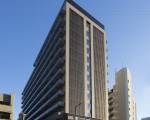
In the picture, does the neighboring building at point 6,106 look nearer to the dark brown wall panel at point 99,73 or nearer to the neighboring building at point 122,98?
the dark brown wall panel at point 99,73

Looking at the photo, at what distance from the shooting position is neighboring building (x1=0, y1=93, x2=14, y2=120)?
81812 mm

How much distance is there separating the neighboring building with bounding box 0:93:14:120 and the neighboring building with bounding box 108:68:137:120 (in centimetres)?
7759

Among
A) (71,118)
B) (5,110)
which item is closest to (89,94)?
(71,118)

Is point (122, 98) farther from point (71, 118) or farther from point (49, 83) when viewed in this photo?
point (71, 118)

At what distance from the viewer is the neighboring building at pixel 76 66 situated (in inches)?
4203

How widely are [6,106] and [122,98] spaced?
82.0 metres

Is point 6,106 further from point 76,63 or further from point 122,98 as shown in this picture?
point 122,98

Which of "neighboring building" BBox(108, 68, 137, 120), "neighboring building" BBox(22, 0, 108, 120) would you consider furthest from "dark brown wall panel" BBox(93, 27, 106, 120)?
"neighboring building" BBox(108, 68, 137, 120)

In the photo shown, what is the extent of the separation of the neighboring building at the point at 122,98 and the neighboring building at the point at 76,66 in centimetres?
3142

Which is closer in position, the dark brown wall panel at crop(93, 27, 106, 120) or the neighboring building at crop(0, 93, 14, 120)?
the neighboring building at crop(0, 93, 14, 120)

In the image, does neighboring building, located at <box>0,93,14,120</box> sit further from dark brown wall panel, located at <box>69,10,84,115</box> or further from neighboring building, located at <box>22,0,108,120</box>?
dark brown wall panel, located at <box>69,10,84,115</box>

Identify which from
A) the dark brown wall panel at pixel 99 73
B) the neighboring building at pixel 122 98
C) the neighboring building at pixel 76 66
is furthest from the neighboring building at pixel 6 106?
the neighboring building at pixel 122 98

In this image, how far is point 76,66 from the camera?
4341 inches

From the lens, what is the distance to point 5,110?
8244 cm
